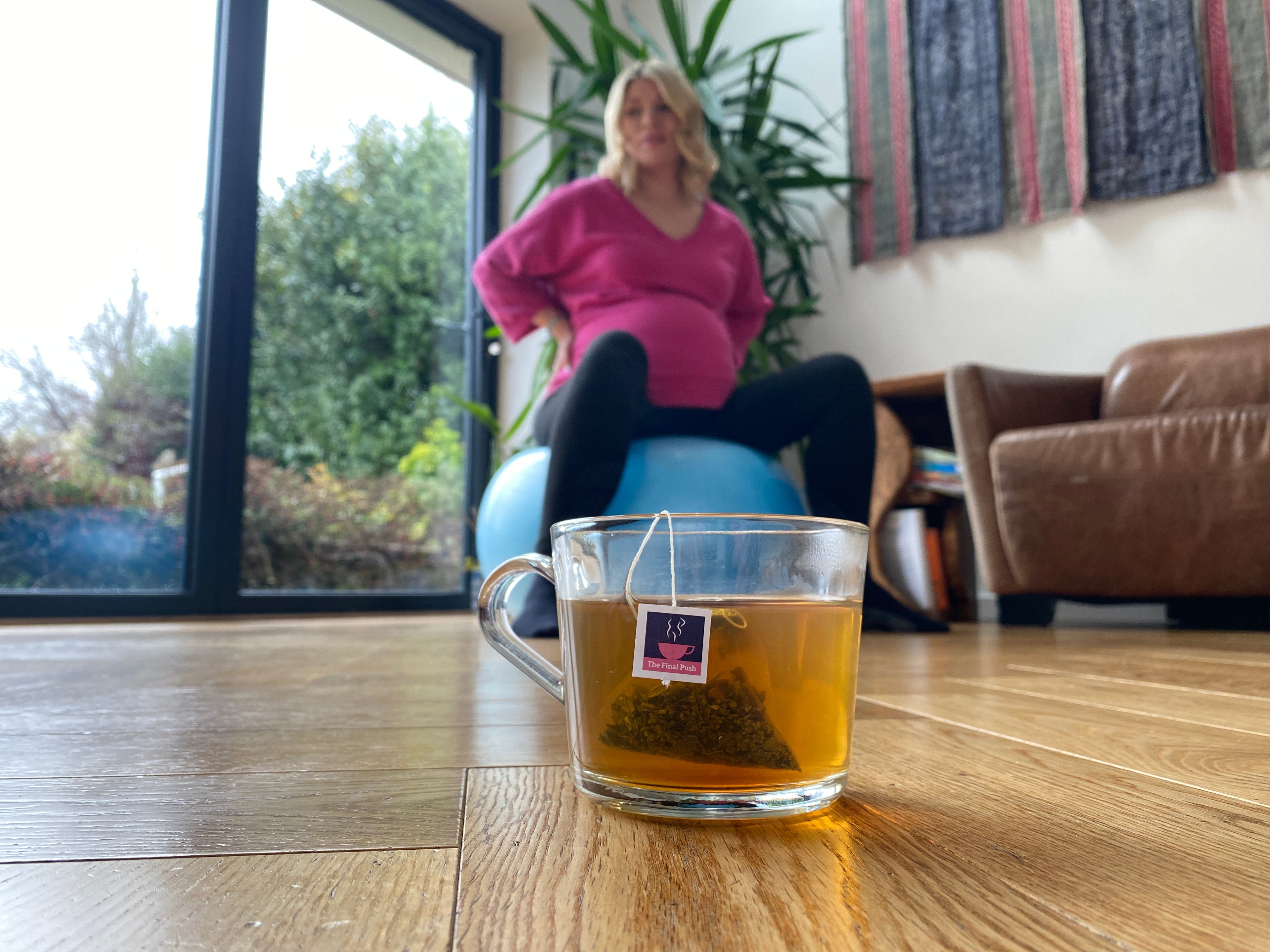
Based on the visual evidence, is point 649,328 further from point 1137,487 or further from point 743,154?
point 743,154

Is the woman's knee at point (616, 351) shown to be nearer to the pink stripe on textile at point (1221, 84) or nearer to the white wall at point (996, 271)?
the white wall at point (996, 271)

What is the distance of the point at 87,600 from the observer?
2.44 m

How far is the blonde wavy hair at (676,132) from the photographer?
1.94 m

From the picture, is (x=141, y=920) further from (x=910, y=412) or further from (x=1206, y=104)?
(x=1206, y=104)

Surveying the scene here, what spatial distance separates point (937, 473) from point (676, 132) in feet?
3.82

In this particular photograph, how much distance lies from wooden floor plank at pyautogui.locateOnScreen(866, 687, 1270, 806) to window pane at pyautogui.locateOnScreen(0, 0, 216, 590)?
7.79 ft

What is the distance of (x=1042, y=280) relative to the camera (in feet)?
9.53

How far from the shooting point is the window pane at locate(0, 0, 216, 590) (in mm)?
2379

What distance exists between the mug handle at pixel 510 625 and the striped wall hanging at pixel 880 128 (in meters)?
2.95

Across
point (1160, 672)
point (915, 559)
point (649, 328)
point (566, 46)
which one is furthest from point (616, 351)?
point (566, 46)

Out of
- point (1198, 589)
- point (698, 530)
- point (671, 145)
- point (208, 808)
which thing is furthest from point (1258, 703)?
point (671, 145)

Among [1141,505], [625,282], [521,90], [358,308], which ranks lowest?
[1141,505]

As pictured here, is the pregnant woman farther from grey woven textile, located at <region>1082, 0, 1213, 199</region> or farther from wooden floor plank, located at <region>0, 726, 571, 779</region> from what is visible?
grey woven textile, located at <region>1082, 0, 1213, 199</region>

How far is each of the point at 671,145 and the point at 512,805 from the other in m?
1.81
